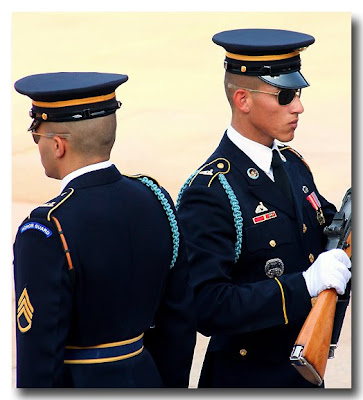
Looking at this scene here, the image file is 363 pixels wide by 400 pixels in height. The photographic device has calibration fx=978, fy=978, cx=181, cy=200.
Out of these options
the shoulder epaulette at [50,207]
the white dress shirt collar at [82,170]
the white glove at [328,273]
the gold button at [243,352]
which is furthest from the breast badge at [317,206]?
the shoulder epaulette at [50,207]

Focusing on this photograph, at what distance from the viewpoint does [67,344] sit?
325cm

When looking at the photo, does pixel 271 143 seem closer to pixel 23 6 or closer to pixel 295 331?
pixel 295 331

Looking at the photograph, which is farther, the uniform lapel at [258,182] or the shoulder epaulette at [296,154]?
the shoulder epaulette at [296,154]

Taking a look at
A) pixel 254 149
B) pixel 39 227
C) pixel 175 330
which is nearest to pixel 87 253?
pixel 39 227

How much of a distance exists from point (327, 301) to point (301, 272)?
0.70 ft

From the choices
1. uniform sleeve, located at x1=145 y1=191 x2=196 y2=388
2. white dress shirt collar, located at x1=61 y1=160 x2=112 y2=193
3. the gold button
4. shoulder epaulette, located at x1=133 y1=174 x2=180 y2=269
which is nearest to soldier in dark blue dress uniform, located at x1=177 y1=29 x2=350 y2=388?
the gold button

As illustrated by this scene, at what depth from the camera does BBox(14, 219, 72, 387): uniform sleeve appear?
308 cm

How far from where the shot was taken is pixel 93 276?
3160mm

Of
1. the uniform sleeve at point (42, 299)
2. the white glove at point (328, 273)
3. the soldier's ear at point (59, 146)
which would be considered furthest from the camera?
the white glove at point (328, 273)

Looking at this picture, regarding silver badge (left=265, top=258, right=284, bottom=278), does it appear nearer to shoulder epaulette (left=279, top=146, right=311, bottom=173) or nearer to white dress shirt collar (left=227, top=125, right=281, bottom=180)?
white dress shirt collar (left=227, top=125, right=281, bottom=180)

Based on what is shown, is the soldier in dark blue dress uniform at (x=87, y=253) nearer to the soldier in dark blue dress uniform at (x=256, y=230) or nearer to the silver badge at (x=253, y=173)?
the soldier in dark blue dress uniform at (x=256, y=230)

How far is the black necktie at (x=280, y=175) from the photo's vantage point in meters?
3.96

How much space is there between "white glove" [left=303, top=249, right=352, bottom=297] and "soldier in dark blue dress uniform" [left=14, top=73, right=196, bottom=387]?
574 mm

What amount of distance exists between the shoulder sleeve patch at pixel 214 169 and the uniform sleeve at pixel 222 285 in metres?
0.08
